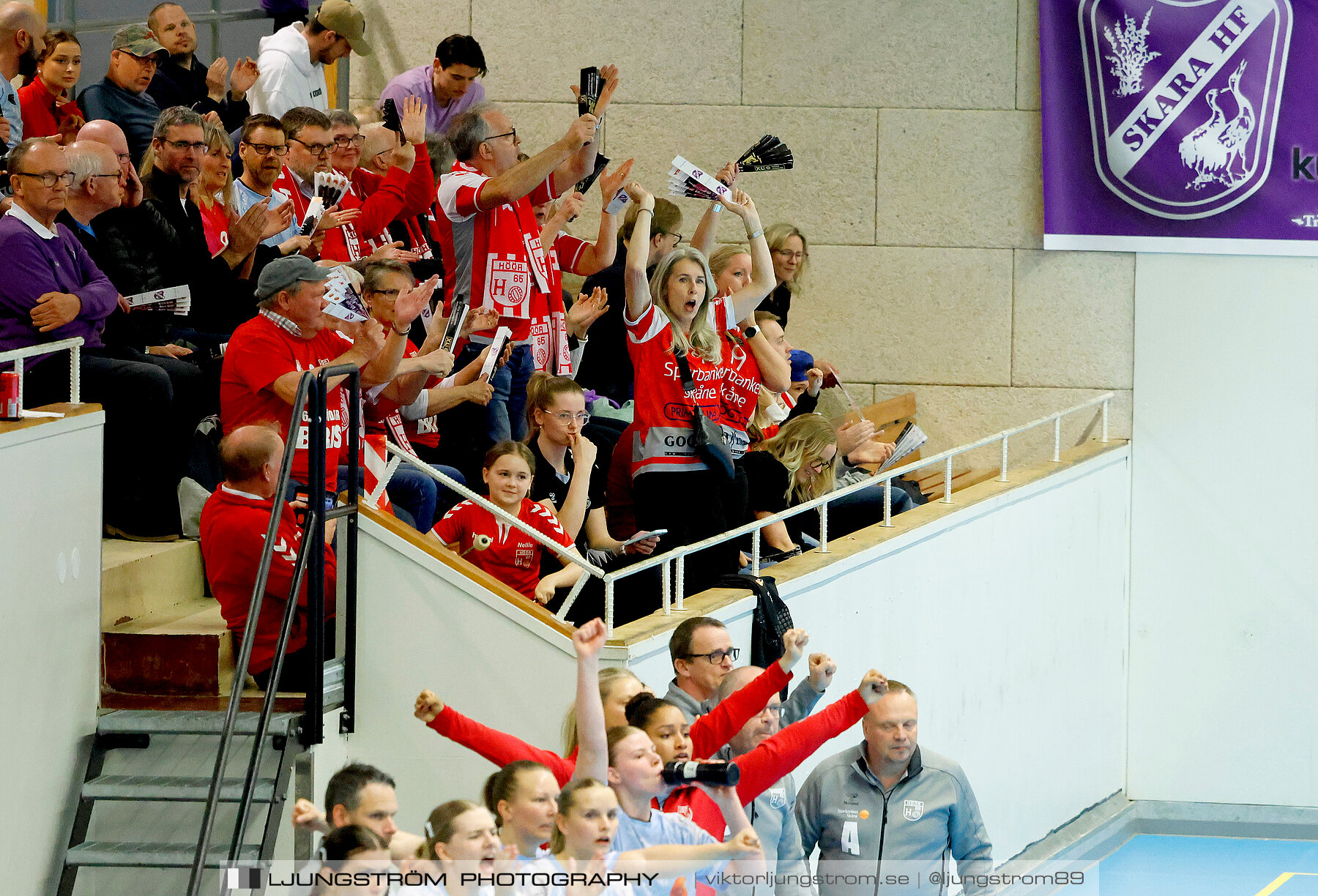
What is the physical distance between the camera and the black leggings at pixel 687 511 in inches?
229

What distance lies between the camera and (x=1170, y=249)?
945cm

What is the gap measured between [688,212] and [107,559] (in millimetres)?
5009

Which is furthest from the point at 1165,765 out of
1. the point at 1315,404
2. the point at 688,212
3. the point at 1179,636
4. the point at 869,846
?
the point at 869,846

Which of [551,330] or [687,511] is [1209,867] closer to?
[687,511]

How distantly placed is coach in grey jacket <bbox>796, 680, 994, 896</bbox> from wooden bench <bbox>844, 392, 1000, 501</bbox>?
12.1 feet

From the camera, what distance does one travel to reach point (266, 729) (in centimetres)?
418

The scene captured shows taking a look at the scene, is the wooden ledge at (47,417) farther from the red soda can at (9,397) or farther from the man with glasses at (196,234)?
the man with glasses at (196,234)

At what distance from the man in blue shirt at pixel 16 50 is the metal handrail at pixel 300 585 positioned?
278 centimetres

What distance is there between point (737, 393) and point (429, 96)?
287 centimetres

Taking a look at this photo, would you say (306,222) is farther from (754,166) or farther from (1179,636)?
(1179,636)

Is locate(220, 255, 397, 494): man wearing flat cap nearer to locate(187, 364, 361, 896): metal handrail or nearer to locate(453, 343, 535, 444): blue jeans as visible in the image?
locate(187, 364, 361, 896): metal handrail

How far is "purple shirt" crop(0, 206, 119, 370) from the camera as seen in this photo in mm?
5000

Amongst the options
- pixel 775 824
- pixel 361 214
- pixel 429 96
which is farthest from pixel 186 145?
pixel 775 824

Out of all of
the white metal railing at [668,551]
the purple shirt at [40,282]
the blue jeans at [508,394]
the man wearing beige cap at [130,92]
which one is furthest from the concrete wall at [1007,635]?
the man wearing beige cap at [130,92]
